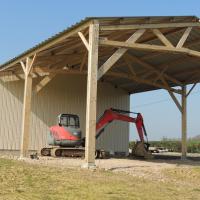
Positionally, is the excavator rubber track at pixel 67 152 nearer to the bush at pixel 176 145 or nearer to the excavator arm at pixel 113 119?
the excavator arm at pixel 113 119

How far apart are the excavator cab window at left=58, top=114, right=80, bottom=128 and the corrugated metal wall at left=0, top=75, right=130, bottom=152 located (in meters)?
2.58

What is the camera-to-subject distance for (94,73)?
13.5 m

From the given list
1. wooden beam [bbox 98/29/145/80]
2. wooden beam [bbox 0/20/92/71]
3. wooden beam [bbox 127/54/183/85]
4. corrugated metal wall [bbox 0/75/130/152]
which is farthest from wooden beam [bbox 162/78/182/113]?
wooden beam [bbox 98/29/145/80]

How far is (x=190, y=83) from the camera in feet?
78.3

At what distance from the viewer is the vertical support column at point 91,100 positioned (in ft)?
42.6

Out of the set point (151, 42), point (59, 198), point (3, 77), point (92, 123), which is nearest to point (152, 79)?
point (151, 42)

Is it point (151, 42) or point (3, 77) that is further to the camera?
point (3, 77)

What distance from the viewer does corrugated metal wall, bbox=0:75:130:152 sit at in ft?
71.4

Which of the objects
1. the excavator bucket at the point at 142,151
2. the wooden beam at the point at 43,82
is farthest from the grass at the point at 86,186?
the wooden beam at the point at 43,82

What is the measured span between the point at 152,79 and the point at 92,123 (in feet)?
38.8

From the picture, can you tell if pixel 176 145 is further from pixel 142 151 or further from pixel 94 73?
pixel 94 73

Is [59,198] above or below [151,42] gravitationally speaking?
below

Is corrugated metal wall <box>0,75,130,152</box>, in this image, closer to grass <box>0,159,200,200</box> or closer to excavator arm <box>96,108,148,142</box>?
excavator arm <box>96,108,148,142</box>

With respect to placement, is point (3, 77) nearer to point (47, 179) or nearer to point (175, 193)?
point (47, 179)
